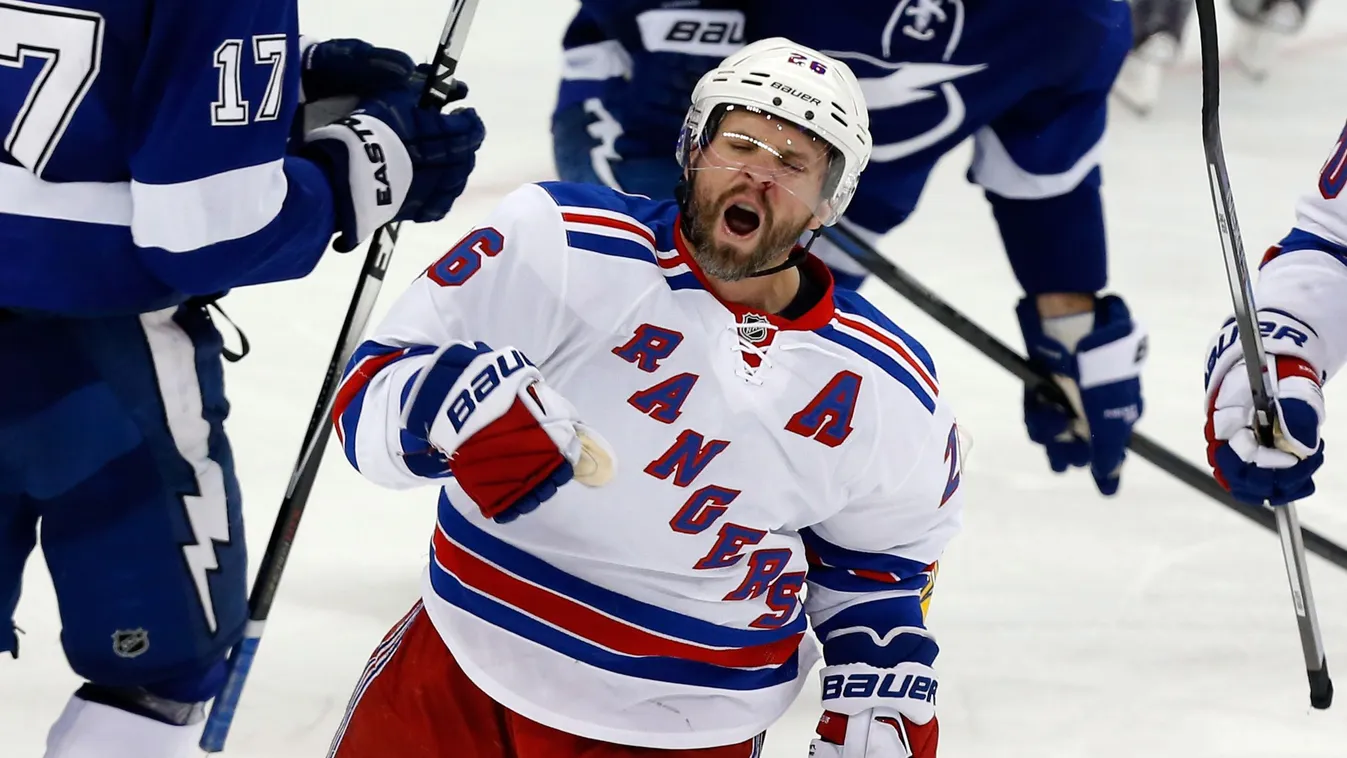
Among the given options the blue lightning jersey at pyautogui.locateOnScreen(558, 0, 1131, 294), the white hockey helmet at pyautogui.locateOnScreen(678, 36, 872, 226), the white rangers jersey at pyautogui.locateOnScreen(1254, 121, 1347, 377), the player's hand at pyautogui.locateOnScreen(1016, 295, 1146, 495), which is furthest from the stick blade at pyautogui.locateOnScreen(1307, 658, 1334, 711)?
the white hockey helmet at pyautogui.locateOnScreen(678, 36, 872, 226)

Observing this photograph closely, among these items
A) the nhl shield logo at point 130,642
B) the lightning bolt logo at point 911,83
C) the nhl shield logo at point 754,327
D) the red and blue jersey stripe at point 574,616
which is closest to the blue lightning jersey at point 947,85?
the lightning bolt logo at point 911,83

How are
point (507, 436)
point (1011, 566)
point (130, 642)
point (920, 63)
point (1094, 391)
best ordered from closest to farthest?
point (507, 436) < point (130, 642) < point (920, 63) < point (1094, 391) < point (1011, 566)

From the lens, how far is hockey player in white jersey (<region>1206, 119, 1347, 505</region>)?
6.64 ft

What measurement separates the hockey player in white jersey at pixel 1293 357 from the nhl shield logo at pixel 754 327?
732mm

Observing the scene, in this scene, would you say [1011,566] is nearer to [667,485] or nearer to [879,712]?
[879,712]

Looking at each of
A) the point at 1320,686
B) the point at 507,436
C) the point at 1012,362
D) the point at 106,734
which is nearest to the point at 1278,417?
the point at 1320,686

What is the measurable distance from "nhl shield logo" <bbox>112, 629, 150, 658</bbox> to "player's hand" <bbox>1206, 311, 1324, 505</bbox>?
4.02ft

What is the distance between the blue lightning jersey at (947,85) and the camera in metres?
2.30

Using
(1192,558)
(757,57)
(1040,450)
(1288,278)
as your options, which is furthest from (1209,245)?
(757,57)

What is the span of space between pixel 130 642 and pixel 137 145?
0.52 m

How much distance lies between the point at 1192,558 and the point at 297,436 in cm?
161

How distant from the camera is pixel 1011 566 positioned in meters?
3.01

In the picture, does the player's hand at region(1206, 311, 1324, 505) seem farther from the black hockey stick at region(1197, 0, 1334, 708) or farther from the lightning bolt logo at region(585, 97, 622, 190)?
the lightning bolt logo at region(585, 97, 622, 190)

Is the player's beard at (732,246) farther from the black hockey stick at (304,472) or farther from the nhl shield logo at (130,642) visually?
the nhl shield logo at (130,642)
